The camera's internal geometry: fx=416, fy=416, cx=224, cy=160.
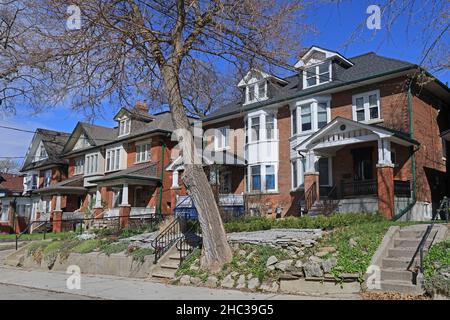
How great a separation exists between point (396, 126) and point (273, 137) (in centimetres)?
761

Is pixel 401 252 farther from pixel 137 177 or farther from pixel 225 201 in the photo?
pixel 137 177

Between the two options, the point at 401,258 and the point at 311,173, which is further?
the point at 311,173

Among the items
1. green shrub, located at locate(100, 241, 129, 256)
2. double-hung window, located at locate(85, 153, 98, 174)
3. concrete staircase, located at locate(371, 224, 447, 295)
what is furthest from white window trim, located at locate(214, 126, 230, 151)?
concrete staircase, located at locate(371, 224, 447, 295)

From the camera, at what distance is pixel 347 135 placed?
1886 cm

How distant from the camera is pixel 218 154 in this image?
26797 millimetres

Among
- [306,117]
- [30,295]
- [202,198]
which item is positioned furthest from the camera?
[306,117]

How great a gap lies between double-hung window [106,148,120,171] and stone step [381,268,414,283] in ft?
88.2

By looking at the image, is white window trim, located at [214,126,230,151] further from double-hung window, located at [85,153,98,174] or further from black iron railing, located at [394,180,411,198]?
double-hung window, located at [85,153,98,174]

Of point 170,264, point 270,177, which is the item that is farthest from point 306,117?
point 170,264

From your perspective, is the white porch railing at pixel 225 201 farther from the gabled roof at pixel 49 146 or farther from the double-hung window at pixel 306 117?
the gabled roof at pixel 49 146

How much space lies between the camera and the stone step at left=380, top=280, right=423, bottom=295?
332 inches

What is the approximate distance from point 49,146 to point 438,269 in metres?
42.8
